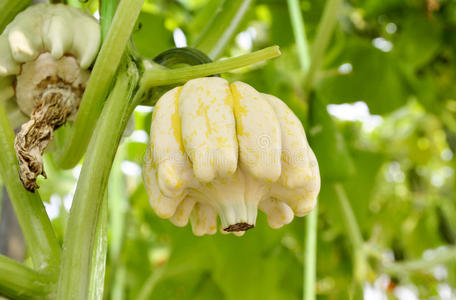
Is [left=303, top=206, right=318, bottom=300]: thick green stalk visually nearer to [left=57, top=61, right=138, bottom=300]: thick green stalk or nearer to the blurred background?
the blurred background

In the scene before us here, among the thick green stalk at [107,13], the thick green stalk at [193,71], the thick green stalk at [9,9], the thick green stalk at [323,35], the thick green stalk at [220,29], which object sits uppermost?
the thick green stalk at [323,35]

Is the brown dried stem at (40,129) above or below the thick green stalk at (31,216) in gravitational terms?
above

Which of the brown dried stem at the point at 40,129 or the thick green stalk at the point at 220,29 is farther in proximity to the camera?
the thick green stalk at the point at 220,29

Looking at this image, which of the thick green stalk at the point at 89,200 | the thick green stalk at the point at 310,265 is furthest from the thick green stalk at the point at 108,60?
the thick green stalk at the point at 310,265

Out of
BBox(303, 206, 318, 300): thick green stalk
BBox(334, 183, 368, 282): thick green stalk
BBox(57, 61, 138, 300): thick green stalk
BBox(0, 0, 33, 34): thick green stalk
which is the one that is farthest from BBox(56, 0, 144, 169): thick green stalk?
BBox(334, 183, 368, 282): thick green stalk

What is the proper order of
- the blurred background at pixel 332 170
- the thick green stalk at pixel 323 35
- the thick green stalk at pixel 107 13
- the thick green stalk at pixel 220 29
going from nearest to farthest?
1. the thick green stalk at pixel 107 13
2. the thick green stalk at pixel 220 29
3. the thick green stalk at pixel 323 35
4. the blurred background at pixel 332 170

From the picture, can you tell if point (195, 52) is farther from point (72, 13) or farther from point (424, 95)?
point (424, 95)

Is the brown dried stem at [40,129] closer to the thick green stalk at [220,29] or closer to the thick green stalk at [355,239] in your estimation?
the thick green stalk at [220,29]

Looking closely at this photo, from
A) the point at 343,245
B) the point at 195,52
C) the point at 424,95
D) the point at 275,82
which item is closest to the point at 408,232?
the point at 343,245
